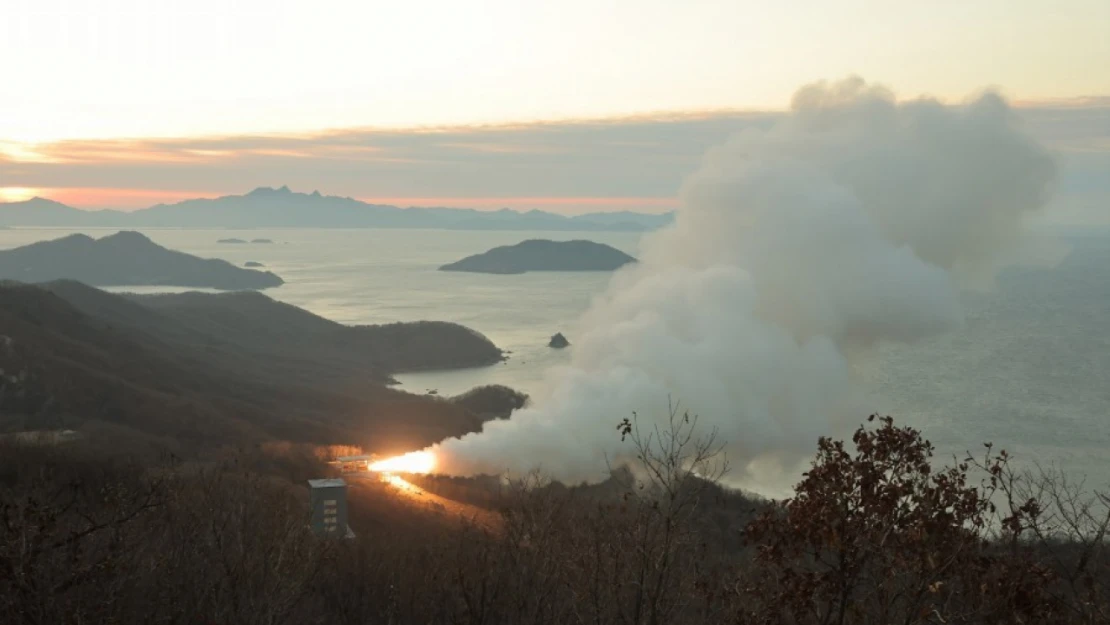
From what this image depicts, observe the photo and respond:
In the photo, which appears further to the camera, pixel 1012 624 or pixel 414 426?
pixel 414 426

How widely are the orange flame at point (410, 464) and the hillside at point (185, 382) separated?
20.4m

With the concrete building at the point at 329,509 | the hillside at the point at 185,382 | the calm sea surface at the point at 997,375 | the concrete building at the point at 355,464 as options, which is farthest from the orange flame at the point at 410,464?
the calm sea surface at the point at 997,375

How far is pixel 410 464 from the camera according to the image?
188 feet

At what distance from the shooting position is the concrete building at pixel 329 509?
44812 mm

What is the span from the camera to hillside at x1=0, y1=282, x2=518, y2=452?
81.9m

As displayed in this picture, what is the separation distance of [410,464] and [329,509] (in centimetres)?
1184

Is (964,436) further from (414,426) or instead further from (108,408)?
(108,408)

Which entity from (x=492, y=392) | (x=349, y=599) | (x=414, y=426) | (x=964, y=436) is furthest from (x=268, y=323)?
(x=349, y=599)

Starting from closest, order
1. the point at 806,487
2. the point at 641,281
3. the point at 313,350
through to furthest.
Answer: the point at 806,487 → the point at 641,281 → the point at 313,350

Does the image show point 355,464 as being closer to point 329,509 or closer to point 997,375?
point 329,509

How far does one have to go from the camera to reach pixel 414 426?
328 feet

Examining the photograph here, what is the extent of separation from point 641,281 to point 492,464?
604 inches

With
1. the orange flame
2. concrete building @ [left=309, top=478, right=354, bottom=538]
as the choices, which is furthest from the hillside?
concrete building @ [left=309, top=478, right=354, bottom=538]

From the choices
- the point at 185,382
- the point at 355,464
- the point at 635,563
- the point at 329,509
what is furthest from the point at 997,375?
the point at 635,563
